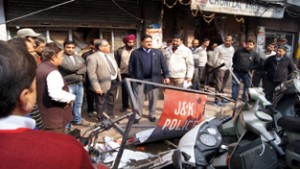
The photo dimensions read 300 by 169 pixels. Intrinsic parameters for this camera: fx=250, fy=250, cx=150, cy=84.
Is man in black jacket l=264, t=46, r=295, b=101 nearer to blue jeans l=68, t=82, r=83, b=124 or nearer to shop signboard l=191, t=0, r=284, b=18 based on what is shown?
shop signboard l=191, t=0, r=284, b=18

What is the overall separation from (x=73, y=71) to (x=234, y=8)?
5237 millimetres

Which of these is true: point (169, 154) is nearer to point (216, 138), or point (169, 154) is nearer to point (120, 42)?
point (216, 138)

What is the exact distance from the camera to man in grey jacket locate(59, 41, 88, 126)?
433cm

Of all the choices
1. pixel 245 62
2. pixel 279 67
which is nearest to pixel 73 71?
pixel 245 62

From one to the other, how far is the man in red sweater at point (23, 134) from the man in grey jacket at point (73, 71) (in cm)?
351

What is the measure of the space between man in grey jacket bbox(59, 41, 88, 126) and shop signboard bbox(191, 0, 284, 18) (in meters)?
3.37

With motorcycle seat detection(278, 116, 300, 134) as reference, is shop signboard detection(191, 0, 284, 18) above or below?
above

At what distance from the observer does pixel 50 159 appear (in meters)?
0.79

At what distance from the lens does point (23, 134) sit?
809 millimetres

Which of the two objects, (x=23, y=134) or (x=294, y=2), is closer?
(x=23, y=134)

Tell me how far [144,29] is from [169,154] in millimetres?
5189

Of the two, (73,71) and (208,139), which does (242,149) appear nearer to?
(208,139)

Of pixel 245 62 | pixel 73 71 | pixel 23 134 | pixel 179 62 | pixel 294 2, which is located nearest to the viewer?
pixel 23 134

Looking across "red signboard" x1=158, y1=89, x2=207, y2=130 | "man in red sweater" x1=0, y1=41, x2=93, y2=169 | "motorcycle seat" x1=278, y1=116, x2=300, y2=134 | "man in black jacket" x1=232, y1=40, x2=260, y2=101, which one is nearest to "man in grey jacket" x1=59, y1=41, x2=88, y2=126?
"red signboard" x1=158, y1=89, x2=207, y2=130
